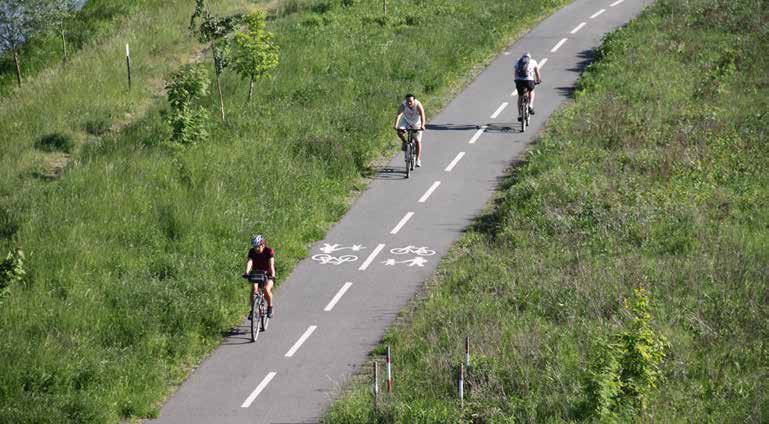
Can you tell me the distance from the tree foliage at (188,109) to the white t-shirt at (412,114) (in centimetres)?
499

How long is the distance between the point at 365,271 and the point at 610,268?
507 centimetres

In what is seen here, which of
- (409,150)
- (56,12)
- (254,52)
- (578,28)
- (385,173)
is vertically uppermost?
(56,12)

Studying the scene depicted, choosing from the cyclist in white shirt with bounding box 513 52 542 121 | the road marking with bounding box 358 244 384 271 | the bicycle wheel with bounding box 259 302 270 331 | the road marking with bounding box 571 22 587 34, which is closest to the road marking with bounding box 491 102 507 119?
the cyclist in white shirt with bounding box 513 52 542 121

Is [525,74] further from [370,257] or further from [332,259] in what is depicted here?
[332,259]

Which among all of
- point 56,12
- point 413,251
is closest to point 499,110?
point 413,251

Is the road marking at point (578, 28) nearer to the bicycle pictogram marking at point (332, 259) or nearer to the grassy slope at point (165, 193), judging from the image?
the grassy slope at point (165, 193)

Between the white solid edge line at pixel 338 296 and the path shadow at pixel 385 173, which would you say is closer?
the white solid edge line at pixel 338 296

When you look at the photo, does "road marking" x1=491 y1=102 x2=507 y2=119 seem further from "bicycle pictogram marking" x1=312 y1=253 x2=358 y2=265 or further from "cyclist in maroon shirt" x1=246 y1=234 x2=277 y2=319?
"cyclist in maroon shirt" x1=246 y1=234 x2=277 y2=319

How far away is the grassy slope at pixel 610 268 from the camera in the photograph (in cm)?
1703

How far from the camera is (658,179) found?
1049 inches

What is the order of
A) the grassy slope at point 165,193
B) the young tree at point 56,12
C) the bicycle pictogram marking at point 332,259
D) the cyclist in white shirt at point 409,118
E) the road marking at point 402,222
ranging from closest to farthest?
1. the grassy slope at point 165,193
2. the bicycle pictogram marking at point 332,259
3. the road marking at point 402,222
4. the cyclist in white shirt at point 409,118
5. the young tree at point 56,12

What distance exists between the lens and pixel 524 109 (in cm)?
3183

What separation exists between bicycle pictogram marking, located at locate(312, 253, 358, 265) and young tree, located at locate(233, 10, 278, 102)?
9811 mm

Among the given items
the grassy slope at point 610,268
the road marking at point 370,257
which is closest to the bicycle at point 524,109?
the grassy slope at point 610,268
